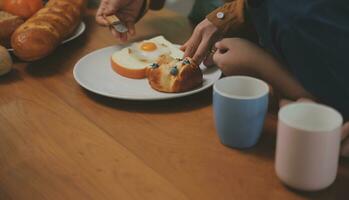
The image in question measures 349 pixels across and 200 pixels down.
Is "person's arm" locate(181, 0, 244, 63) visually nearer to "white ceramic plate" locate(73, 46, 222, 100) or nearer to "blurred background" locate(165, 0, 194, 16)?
"white ceramic plate" locate(73, 46, 222, 100)

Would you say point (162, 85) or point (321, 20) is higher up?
point (321, 20)

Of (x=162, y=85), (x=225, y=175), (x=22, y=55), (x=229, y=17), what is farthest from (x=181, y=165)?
(x=22, y=55)

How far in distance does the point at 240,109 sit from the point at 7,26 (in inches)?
24.3

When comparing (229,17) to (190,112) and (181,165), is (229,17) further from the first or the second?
(181,165)

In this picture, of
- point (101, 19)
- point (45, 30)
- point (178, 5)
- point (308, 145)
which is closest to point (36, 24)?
point (45, 30)

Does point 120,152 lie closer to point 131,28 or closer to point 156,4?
point 131,28

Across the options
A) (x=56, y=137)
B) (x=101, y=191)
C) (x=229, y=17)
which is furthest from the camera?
(x=229, y=17)

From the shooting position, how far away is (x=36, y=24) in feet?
3.17

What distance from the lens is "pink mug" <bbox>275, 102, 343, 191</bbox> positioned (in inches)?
20.6

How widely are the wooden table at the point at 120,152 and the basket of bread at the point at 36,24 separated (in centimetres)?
7

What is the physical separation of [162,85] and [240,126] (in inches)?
8.5

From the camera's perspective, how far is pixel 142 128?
75cm

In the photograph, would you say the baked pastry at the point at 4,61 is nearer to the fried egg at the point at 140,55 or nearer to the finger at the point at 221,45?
the fried egg at the point at 140,55

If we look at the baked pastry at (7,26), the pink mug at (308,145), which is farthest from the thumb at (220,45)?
the baked pastry at (7,26)
